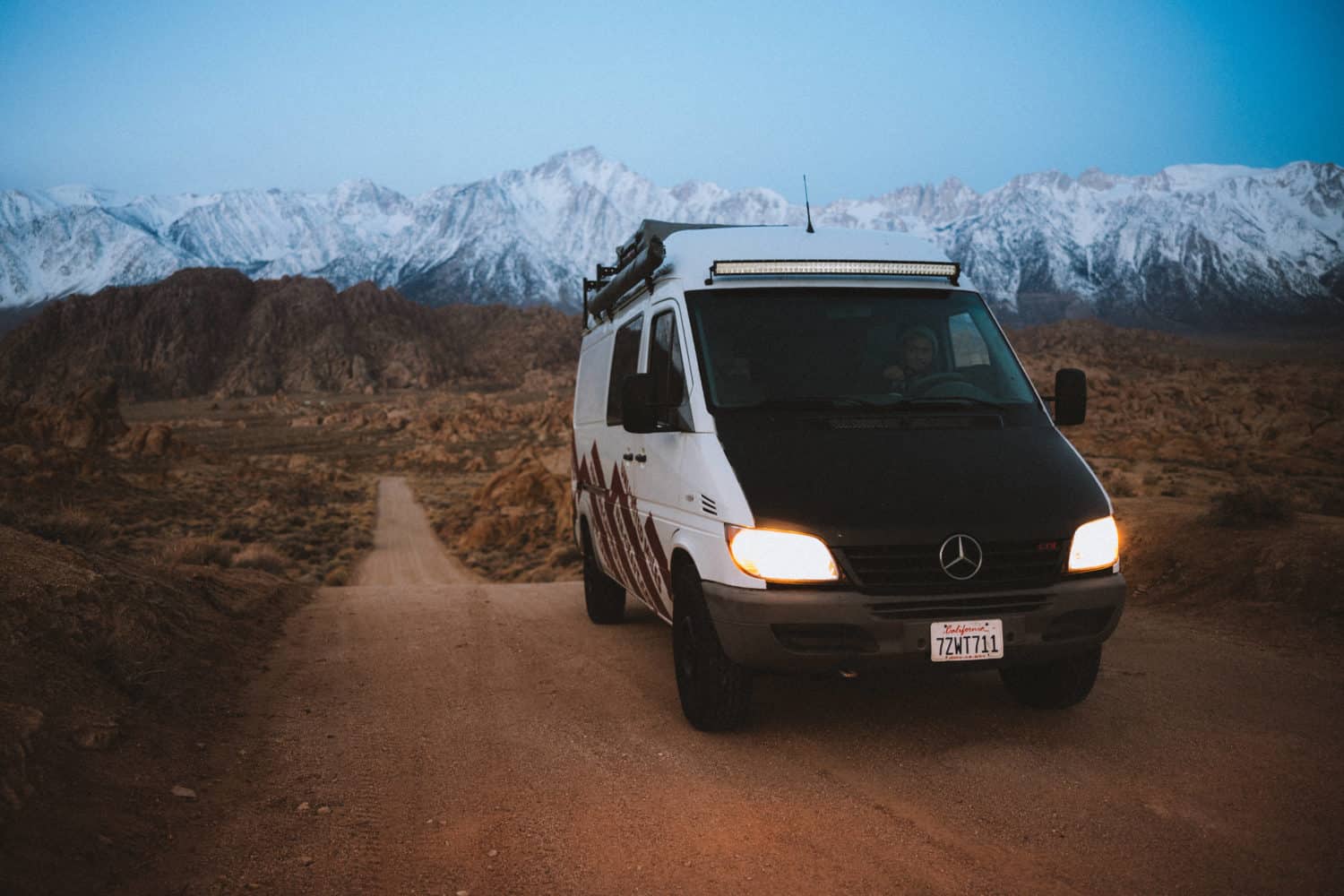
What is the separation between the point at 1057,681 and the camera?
544 centimetres

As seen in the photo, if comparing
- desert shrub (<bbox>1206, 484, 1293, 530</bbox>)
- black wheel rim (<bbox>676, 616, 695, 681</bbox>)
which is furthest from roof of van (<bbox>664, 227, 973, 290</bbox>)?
desert shrub (<bbox>1206, 484, 1293, 530</bbox>)

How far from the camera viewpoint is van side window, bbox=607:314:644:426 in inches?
266

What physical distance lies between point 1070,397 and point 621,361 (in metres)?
3.00

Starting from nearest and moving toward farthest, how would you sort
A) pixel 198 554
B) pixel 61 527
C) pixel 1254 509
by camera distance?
pixel 1254 509
pixel 61 527
pixel 198 554

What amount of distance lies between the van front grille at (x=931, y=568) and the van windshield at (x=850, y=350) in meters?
1.08

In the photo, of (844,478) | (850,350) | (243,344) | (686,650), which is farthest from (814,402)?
(243,344)

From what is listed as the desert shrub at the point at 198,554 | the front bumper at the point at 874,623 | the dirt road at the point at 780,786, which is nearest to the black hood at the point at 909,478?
the front bumper at the point at 874,623

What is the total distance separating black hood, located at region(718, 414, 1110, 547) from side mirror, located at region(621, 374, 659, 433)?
0.48 metres

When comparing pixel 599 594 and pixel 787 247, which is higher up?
pixel 787 247

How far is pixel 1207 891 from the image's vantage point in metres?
3.54

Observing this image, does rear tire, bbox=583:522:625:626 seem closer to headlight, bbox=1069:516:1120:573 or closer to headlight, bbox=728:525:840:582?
headlight, bbox=728:525:840:582

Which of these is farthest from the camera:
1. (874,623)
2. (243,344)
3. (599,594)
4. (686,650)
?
(243,344)

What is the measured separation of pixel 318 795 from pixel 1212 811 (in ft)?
12.8

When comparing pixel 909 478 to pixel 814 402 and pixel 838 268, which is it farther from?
pixel 838 268
